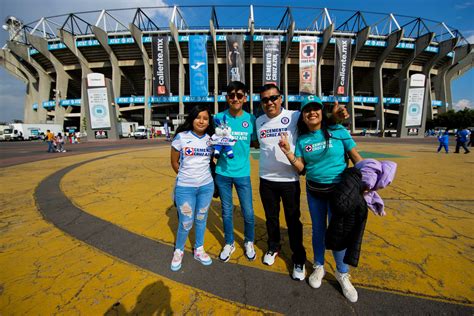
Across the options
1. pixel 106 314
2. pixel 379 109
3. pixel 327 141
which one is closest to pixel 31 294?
pixel 106 314

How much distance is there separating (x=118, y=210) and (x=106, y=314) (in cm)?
234

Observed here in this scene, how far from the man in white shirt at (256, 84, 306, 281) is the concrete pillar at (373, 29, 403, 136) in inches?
1564

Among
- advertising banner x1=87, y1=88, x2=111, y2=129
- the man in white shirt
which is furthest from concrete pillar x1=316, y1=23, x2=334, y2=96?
the man in white shirt

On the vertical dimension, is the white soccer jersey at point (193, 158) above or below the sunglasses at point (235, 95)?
below

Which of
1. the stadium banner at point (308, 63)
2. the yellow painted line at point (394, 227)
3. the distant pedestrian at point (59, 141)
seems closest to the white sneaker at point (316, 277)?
the yellow painted line at point (394, 227)

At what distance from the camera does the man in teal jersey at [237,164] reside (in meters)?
1.99

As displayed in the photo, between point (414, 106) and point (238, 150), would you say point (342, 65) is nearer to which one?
point (414, 106)

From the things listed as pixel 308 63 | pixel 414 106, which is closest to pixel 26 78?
pixel 308 63

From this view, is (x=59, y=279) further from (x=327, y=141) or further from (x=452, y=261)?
(x=452, y=261)

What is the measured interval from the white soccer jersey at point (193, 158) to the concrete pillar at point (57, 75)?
47126 mm

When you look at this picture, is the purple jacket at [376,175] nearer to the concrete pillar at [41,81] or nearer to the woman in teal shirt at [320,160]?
the woman in teal shirt at [320,160]

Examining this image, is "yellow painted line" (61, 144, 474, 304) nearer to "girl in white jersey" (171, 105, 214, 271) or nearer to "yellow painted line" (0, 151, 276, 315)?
"girl in white jersey" (171, 105, 214, 271)

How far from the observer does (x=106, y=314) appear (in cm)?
149

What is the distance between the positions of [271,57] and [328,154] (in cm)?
3290
